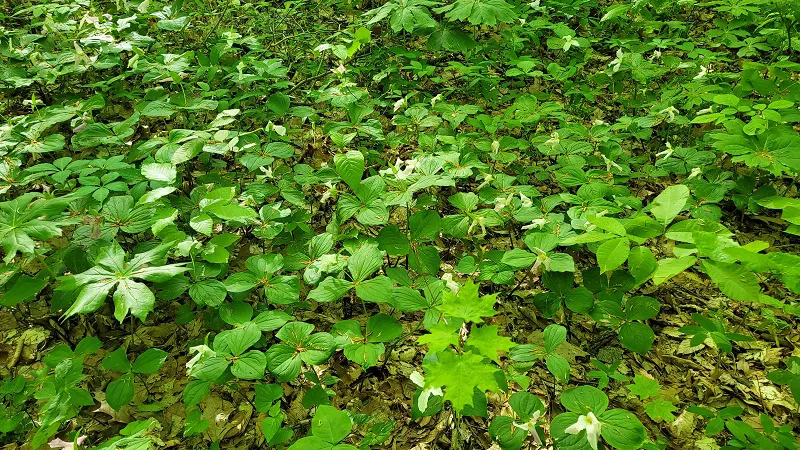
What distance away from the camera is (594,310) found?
198 centimetres

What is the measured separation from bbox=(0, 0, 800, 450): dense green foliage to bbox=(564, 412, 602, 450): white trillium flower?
0.05ft

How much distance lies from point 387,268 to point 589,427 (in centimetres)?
113

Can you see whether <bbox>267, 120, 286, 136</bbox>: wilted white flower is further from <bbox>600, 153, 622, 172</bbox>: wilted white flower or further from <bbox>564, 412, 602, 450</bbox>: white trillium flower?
<bbox>564, 412, 602, 450</bbox>: white trillium flower

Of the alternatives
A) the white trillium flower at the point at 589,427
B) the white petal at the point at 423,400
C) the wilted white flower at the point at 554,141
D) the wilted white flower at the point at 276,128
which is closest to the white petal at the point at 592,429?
the white trillium flower at the point at 589,427

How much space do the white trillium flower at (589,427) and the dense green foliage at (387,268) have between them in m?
0.02

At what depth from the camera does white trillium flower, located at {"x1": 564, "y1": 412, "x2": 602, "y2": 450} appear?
1390 mm

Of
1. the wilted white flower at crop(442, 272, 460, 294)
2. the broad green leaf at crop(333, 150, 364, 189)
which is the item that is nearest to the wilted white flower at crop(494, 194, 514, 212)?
the wilted white flower at crop(442, 272, 460, 294)

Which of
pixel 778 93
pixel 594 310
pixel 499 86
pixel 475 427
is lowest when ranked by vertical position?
pixel 475 427

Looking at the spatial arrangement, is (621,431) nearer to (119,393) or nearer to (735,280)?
(735,280)

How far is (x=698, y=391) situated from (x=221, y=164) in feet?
9.66

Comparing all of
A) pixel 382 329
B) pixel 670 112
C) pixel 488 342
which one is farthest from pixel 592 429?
pixel 670 112

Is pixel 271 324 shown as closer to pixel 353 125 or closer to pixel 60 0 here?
pixel 353 125

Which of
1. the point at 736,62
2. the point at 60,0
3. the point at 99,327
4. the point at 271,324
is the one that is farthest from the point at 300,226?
the point at 736,62

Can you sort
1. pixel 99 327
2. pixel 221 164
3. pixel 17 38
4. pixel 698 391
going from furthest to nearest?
1. pixel 17 38
2. pixel 221 164
3. pixel 99 327
4. pixel 698 391
